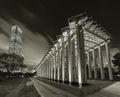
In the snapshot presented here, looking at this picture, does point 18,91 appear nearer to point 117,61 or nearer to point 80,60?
point 80,60

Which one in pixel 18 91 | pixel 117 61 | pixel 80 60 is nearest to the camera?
pixel 80 60

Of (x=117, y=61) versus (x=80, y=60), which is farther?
(x=117, y=61)

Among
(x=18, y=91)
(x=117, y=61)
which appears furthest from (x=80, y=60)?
(x=117, y=61)

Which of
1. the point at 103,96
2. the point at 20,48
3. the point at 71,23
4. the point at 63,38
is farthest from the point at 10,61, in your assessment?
the point at 20,48

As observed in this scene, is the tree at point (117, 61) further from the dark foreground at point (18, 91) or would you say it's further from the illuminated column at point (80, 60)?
the dark foreground at point (18, 91)

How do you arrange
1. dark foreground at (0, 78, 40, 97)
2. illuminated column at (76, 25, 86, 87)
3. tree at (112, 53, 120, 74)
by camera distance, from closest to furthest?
dark foreground at (0, 78, 40, 97) → illuminated column at (76, 25, 86, 87) → tree at (112, 53, 120, 74)

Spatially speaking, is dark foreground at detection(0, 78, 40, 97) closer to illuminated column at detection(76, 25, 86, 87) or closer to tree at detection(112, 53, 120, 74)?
illuminated column at detection(76, 25, 86, 87)

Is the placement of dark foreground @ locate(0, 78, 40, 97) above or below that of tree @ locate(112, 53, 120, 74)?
below

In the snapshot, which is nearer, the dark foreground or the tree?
the dark foreground

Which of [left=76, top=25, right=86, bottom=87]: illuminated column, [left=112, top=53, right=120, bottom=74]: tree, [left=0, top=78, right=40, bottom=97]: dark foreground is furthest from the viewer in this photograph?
[left=112, top=53, right=120, bottom=74]: tree

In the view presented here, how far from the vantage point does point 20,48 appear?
182 meters

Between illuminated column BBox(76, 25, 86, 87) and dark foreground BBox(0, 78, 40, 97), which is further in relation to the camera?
illuminated column BBox(76, 25, 86, 87)

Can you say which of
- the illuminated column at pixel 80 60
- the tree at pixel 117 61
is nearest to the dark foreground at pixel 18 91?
the illuminated column at pixel 80 60

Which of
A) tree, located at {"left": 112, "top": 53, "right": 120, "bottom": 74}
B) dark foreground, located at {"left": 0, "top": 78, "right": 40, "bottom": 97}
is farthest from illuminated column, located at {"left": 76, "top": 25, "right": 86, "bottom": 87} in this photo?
tree, located at {"left": 112, "top": 53, "right": 120, "bottom": 74}
